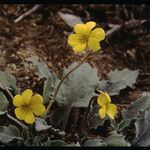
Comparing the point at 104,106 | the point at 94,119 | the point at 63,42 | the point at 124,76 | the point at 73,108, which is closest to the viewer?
the point at 104,106

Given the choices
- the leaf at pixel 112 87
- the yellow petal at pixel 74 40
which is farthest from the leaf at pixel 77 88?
the yellow petal at pixel 74 40

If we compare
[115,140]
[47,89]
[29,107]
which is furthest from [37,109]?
[115,140]

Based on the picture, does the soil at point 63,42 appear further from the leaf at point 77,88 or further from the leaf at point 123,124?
Result: the leaf at point 123,124

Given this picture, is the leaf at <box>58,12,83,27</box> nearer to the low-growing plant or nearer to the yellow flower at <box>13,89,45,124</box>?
the low-growing plant

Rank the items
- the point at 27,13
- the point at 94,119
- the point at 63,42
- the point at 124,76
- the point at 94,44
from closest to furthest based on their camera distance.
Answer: the point at 94,44
the point at 94,119
the point at 124,76
the point at 63,42
the point at 27,13

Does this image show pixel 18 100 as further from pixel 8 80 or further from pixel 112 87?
pixel 112 87

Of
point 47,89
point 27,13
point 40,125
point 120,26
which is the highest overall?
point 27,13

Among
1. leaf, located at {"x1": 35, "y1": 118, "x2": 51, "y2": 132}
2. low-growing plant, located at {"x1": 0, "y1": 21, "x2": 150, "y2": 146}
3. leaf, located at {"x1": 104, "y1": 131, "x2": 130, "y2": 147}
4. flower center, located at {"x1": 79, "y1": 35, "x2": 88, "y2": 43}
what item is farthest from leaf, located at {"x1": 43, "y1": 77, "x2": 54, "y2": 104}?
leaf, located at {"x1": 104, "y1": 131, "x2": 130, "y2": 147}

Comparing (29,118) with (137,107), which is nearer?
(29,118)

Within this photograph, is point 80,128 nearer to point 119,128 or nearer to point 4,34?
point 119,128
